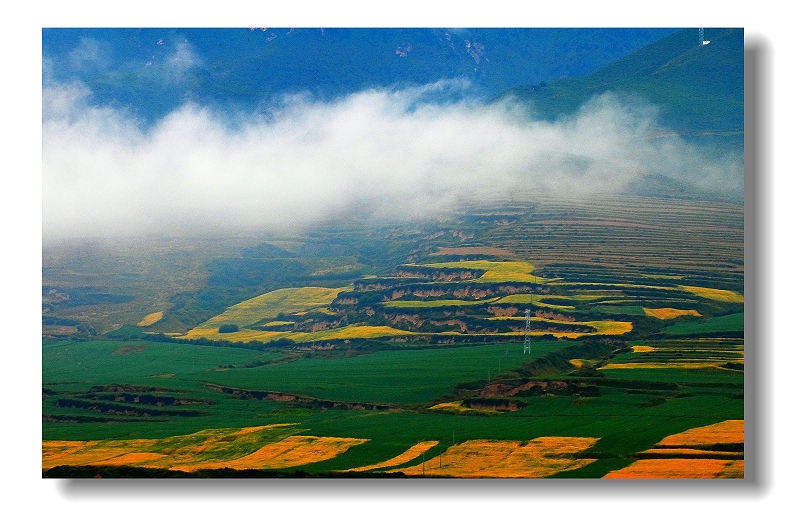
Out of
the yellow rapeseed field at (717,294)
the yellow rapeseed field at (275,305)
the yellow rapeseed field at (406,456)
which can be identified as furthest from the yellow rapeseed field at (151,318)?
the yellow rapeseed field at (717,294)

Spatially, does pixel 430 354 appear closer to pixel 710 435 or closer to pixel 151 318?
pixel 151 318

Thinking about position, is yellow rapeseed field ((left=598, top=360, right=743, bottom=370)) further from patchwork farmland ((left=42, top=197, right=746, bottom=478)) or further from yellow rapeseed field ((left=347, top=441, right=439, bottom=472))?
yellow rapeseed field ((left=347, top=441, right=439, bottom=472))

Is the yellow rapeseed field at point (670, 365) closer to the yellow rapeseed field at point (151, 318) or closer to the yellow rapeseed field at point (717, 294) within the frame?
the yellow rapeseed field at point (717, 294)

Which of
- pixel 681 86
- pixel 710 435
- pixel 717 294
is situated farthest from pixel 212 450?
pixel 681 86

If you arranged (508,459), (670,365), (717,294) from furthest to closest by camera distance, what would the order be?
(670,365) < (717,294) < (508,459)

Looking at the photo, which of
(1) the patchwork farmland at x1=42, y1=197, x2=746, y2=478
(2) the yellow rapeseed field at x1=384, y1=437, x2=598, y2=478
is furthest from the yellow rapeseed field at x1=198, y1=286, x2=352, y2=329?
A: (2) the yellow rapeseed field at x1=384, y1=437, x2=598, y2=478
